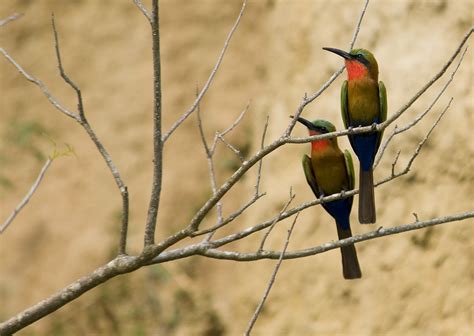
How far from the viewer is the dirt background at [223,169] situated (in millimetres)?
5969

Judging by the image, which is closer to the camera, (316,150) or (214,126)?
(316,150)

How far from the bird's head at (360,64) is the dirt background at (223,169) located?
6.14 ft

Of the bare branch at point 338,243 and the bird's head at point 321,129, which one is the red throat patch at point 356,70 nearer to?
the bird's head at point 321,129

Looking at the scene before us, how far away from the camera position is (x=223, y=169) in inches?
295

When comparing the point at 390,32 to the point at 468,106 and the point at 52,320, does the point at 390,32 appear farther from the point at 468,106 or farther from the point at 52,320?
the point at 52,320

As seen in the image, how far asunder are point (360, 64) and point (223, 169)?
348 cm

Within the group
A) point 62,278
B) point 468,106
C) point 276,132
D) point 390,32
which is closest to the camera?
point 468,106

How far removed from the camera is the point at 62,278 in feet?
24.6

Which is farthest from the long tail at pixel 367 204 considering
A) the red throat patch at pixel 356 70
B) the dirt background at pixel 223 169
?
the dirt background at pixel 223 169

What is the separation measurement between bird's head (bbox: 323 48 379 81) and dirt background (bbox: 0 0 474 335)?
73.7 inches

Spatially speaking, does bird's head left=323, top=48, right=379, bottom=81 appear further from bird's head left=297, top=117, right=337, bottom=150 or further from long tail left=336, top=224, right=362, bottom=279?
long tail left=336, top=224, right=362, bottom=279

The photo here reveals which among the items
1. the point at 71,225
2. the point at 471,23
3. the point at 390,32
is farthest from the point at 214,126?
the point at 471,23

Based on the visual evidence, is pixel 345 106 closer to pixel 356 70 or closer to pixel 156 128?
pixel 356 70

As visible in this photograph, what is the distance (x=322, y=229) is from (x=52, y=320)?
90.6 inches
